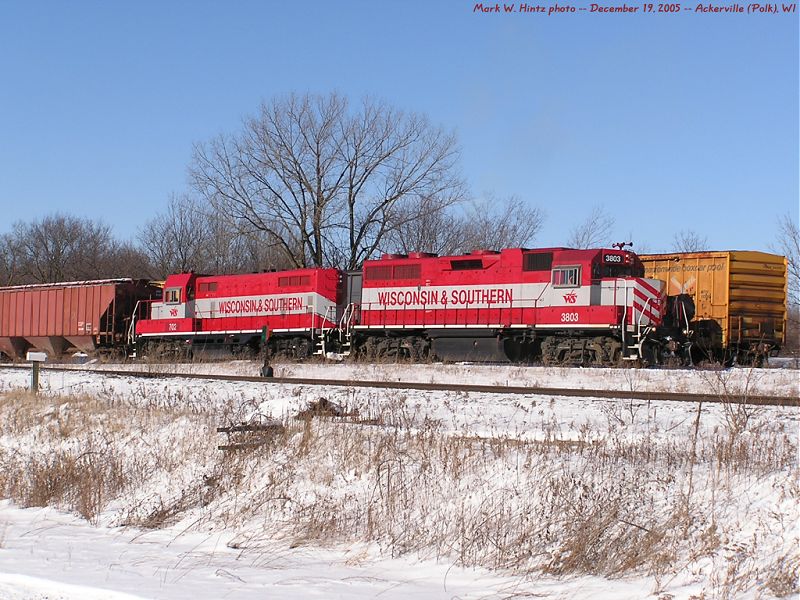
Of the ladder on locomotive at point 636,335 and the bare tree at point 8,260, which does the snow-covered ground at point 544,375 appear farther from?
the bare tree at point 8,260

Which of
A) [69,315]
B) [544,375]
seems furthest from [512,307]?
[69,315]

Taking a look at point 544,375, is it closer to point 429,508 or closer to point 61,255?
point 429,508

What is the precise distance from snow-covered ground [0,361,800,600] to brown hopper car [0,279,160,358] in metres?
19.8

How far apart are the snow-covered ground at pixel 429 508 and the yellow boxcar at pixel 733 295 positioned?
527 inches

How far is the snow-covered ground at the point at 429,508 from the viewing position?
7297 mm

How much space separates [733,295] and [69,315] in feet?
80.1

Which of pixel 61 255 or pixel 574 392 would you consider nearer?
pixel 574 392

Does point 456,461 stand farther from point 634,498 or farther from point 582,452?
point 634,498

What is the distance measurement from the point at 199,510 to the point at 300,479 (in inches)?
48.4

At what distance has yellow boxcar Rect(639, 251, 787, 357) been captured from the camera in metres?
25.3

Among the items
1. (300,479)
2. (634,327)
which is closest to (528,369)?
(634,327)

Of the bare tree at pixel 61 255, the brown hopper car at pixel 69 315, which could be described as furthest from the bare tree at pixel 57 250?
the brown hopper car at pixel 69 315

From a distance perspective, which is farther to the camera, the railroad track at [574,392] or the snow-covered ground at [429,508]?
the railroad track at [574,392]

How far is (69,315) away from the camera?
33.8 m
